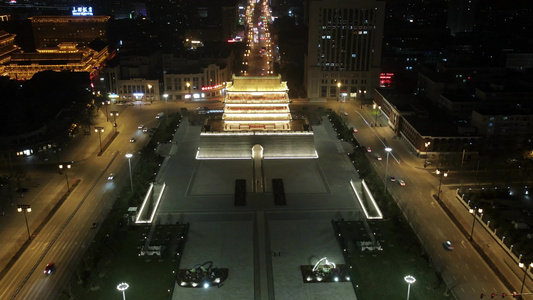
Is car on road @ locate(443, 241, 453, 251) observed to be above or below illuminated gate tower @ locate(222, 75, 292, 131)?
below

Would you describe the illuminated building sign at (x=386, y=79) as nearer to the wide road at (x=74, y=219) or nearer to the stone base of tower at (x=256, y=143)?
the stone base of tower at (x=256, y=143)

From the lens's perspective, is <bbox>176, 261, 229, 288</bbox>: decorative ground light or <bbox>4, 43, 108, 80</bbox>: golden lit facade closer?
<bbox>176, 261, 229, 288</bbox>: decorative ground light

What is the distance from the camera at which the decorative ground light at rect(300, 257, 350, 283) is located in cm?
4934

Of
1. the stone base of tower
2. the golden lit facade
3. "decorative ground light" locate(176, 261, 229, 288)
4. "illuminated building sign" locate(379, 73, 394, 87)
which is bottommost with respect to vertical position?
"decorative ground light" locate(176, 261, 229, 288)

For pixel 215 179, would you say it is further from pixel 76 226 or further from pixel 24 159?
pixel 24 159

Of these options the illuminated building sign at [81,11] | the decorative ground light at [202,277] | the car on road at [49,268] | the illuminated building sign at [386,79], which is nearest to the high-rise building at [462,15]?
the illuminated building sign at [386,79]

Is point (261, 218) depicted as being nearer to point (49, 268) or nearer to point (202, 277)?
point (202, 277)

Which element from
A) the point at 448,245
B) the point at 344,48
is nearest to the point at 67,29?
the point at 344,48

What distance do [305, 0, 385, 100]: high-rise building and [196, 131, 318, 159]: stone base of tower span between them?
33.6 metres

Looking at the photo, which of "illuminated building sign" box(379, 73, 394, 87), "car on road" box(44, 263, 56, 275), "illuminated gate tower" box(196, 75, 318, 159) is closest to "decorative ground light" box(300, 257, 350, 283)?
"car on road" box(44, 263, 56, 275)

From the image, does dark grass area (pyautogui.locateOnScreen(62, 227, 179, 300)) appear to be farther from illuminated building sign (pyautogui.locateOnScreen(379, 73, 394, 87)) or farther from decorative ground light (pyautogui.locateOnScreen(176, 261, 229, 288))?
illuminated building sign (pyautogui.locateOnScreen(379, 73, 394, 87))

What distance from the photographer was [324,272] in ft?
165

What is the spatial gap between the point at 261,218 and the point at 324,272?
14565 millimetres

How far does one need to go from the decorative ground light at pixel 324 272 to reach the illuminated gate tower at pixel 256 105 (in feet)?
120
